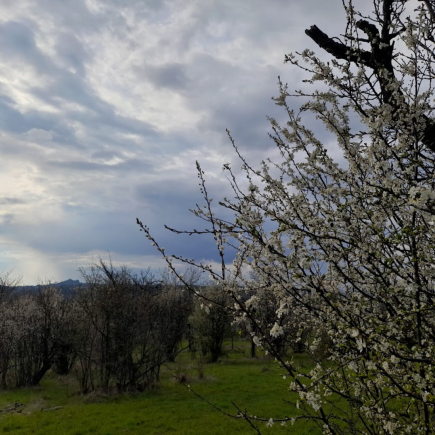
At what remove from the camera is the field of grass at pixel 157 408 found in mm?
10609

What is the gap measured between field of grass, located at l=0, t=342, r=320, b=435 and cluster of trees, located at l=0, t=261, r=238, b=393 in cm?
97

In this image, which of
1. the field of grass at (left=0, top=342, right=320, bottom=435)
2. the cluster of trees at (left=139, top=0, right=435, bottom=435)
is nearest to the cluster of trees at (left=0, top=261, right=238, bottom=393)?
the field of grass at (left=0, top=342, right=320, bottom=435)

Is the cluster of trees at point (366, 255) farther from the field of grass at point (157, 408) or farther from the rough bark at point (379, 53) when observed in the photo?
the field of grass at point (157, 408)

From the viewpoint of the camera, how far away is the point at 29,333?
20.1m

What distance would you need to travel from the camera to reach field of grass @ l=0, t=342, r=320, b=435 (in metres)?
10.6

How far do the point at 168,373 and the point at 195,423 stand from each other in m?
8.53

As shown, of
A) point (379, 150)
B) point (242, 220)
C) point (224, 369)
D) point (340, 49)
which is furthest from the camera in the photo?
point (224, 369)

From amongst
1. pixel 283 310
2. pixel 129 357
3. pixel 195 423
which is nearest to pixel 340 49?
pixel 283 310

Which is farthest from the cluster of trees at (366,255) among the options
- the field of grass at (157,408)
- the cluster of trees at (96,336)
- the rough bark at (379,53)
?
the cluster of trees at (96,336)

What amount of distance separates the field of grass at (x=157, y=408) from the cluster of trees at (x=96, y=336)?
965 millimetres

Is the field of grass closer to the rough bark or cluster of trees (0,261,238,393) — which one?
cluster of trees (0,261,238,393)

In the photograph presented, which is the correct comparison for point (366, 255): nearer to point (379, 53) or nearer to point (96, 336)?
point (379, 53)

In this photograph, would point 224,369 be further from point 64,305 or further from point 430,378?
point 430,378

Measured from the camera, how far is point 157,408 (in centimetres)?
1291
